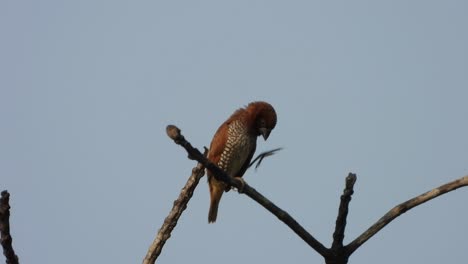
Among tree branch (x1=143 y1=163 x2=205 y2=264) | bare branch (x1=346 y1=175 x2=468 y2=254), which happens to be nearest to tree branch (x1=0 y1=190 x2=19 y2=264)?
tree branch (x1=143 y1=163 x2=205 y2=264)

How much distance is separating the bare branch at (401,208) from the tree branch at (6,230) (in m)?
2.34

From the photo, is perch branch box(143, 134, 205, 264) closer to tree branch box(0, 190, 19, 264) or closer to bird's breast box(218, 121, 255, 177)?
tree branch box(0, 190, 19, 264)

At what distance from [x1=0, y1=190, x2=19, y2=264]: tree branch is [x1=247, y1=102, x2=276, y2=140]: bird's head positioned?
17.2 ft

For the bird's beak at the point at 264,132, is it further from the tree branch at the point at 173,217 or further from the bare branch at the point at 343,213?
the bare branch at the point at 343,213

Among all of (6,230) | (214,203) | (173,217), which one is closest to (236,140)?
(214,203)

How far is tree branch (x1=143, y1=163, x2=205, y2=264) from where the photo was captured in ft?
16.0

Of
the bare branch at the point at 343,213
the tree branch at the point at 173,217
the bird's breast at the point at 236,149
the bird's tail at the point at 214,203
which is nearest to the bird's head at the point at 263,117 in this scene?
the bird's breast at the point at 236,149

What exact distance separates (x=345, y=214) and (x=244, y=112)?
4.37 m

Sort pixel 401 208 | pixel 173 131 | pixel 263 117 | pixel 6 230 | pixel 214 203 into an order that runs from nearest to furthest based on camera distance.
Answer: pixel 6 230 < pixel 173 131 < pixel 401 208 < pixel 214 203 < pixel 263 117

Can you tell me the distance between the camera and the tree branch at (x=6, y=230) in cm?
378

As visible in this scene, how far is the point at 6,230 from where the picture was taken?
384cm

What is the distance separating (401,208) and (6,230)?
2659mm

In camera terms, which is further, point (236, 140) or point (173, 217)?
point (236, 140)

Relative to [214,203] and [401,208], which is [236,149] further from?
[401,208]
